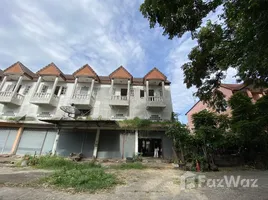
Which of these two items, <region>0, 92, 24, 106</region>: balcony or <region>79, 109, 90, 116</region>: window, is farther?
<region>79, 109, 90, 116</region>: window

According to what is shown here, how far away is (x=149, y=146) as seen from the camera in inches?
619

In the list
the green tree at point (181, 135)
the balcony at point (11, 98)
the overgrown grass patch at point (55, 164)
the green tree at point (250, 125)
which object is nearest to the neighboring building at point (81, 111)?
the balcony at point (11, 98)

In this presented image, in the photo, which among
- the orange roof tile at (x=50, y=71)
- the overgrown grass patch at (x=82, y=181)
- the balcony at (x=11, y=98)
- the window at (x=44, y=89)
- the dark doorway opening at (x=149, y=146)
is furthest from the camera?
the window at (x=44, y=89)

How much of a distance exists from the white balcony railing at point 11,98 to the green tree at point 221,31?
50.3 ft

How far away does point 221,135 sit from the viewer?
10688mm

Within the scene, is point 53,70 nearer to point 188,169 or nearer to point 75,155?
point 75,155

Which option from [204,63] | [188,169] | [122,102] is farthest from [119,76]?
[188,169]

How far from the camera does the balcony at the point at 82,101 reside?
1453 centimetres

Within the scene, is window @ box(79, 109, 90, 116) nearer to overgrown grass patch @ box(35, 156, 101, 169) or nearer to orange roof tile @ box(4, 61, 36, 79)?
overgrown grass patch @ box(35, 156, 101, 169)

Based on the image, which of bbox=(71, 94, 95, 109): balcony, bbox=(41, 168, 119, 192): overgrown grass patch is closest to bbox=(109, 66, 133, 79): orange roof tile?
bbox=(71, 94, 95, 109): balcony

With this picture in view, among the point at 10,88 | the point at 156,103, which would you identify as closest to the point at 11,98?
the point at 10,88

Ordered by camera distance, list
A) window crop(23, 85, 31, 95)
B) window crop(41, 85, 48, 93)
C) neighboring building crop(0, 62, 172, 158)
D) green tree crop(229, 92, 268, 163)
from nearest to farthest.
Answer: green tree crop(229, 92, 268, 163), neighboring building crop(0, 62, 172, 158), window crop(41, 85, 48, 93), window crop(23, 85, 31, 95)

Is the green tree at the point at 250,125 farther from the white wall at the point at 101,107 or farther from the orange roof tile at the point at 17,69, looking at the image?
the orange roof tile at the point at 17,69

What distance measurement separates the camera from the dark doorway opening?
14.4 m
